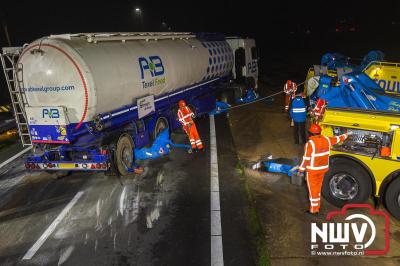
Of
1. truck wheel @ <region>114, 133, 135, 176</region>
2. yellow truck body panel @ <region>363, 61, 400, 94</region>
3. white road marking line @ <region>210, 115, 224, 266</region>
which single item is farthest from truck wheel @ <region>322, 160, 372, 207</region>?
yellow truck body panel @ <region>363, 61, 400, 94</region>

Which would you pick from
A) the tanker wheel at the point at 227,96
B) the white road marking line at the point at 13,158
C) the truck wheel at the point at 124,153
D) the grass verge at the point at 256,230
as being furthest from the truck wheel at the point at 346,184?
the tanker wheel at the point at 227,96

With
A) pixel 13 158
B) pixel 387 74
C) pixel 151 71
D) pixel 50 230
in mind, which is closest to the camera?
pixel 50 230

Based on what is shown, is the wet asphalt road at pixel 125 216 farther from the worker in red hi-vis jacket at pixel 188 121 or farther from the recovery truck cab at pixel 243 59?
the recovery truck cab at pixel 243 59

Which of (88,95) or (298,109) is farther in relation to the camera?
(298,109)

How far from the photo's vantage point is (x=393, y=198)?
247 inches

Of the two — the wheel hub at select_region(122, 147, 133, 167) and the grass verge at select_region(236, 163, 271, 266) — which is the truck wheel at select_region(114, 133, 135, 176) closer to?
the wheel hub at select_region(122, 147, 133, 167)

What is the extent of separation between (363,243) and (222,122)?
8909mm

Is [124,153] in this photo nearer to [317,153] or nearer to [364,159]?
[317,153]

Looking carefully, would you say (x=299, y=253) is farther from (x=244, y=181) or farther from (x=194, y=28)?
(x=194, y=28)

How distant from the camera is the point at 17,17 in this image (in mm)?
41469

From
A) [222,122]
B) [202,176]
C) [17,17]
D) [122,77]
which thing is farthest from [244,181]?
[17,17]

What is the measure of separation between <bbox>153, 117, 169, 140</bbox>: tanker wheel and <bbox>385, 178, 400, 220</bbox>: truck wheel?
6916mm

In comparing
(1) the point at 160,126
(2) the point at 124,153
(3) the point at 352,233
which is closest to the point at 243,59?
(1) the point at 160,126

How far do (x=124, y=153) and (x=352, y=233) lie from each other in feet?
18.9
